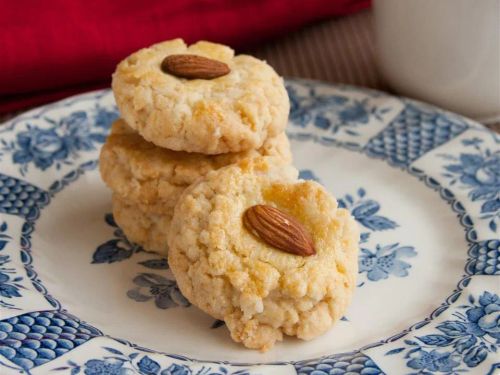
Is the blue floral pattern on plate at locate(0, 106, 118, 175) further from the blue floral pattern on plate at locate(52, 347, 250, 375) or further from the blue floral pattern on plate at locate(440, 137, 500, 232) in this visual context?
the blue floral pattern on plate at locate(440, 137, 500, 232)

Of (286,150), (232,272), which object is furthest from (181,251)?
(286,150)

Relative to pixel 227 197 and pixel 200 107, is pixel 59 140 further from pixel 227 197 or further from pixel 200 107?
pixel 227 197

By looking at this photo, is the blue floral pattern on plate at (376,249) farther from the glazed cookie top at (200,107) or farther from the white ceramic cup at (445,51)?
the white ceramic cup at (445,51)

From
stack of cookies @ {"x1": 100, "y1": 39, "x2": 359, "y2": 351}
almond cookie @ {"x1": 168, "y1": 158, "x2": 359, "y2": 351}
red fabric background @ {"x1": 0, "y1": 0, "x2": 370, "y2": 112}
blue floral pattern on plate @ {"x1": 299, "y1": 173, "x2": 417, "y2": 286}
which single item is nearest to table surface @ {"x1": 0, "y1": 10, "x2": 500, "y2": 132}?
red fabric background @ {"x1": 0, "y1": 0, "x2": 370, "y2": 112}

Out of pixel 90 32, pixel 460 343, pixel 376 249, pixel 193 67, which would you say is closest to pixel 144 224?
pixel 193 67

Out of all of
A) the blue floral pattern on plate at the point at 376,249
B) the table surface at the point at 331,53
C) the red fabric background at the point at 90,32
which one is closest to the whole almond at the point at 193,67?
the blue floral pattern on plate at the point at 376,249

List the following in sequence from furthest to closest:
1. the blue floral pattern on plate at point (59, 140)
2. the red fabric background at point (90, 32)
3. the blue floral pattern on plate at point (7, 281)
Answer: the red fabric background at point (90, 32)
the blue floral pattern on plate at point (59, 140)
the blue floral pattern on plate at point (7, 281)

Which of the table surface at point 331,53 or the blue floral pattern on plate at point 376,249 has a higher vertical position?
the table surface at point 331,53
